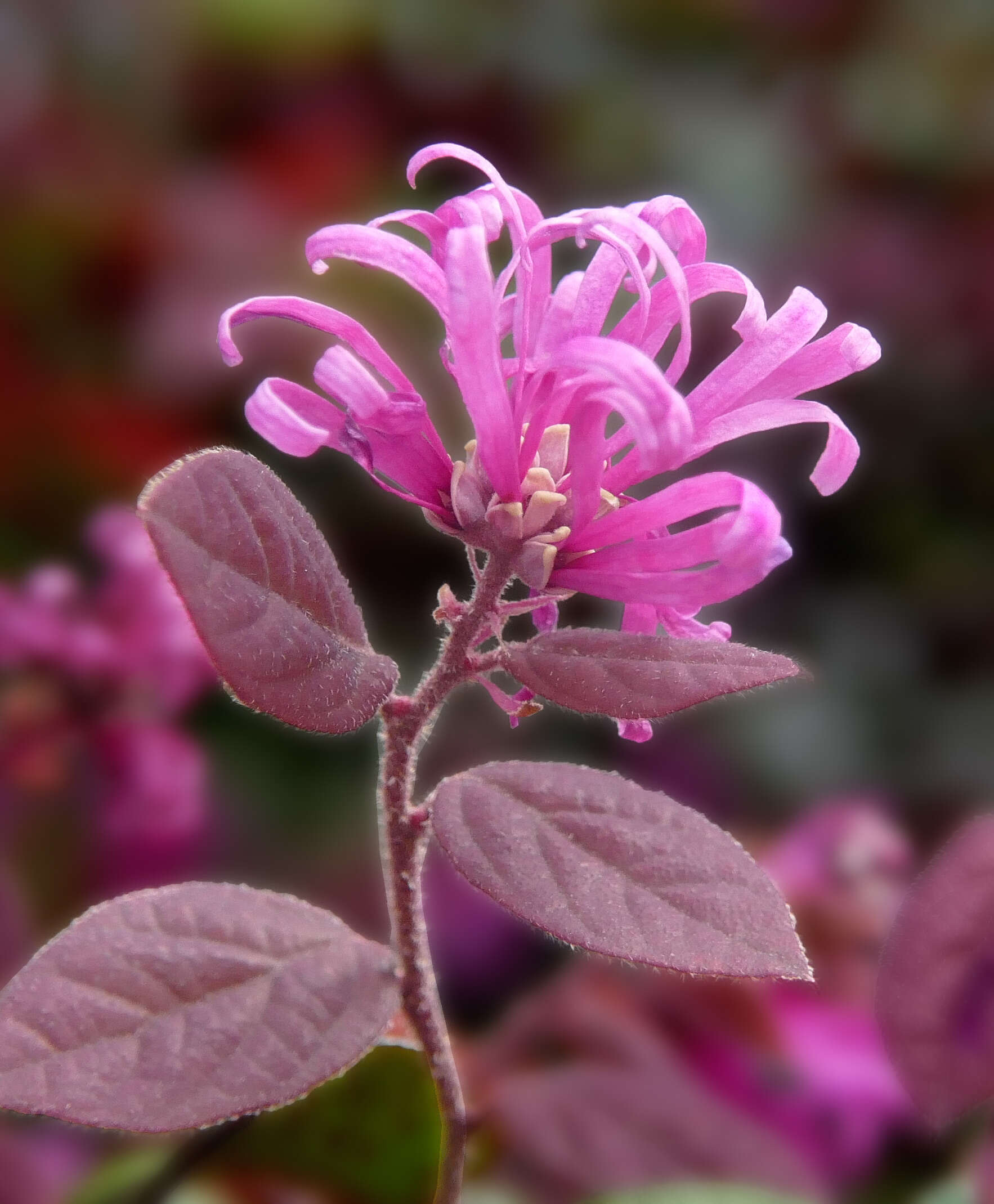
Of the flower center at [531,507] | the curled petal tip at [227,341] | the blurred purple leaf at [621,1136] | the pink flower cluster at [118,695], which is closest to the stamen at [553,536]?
the flower center at [531,507]

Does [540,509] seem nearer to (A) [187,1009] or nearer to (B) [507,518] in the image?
(B) [507,518]

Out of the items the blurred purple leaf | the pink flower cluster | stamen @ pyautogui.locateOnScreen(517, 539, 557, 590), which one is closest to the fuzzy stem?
stamen @ pyautogui.locateOnScreen(517, 539, 557, 590)

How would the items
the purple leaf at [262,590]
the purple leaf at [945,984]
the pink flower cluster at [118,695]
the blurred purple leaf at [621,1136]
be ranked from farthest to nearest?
the pink flower cluster at [118,695]
the blurred purple leaf at [621,1136]
the purple leaf at [945,984]
the purple leaf at [262,590]

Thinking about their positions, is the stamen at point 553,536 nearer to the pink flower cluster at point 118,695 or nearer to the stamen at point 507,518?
the stamen at point 507,518

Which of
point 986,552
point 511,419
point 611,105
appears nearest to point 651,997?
point 511,419

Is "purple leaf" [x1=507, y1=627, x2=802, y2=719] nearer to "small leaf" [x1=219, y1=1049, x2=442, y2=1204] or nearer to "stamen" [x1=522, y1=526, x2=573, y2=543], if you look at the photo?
"stamen" [x1=522, y1=526, x2=573, y2=543]

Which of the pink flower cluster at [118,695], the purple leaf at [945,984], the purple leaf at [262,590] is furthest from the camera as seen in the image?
the pink flower cluster at [118,695]
